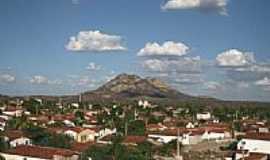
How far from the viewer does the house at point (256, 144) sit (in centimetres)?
3106

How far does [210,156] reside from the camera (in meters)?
30.7

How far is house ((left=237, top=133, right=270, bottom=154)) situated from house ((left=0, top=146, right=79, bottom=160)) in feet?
41.2

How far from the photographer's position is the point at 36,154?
2295 centimetres

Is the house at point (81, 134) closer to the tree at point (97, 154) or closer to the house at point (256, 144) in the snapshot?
the house at point (256, 144)

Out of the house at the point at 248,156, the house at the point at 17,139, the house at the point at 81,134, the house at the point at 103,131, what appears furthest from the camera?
the house at the point at 103,131

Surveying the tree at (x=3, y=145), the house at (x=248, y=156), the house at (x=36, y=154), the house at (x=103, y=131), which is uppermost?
the tree at (x=3, y=145)

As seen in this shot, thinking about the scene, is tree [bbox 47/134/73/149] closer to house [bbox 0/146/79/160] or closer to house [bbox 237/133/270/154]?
house [bbox 0/146/79/160]

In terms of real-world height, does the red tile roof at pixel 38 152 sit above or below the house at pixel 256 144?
above

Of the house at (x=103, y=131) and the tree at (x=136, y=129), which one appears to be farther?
the house at (x=103, y=131)

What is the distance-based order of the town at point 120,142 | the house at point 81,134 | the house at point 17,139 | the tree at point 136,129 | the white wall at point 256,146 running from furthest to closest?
the tree at point 136,129
the house at point 81,134
the white wall at point 256,146
the house at point 17,139
the town at point 120,142

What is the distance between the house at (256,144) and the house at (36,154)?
12.5 meters

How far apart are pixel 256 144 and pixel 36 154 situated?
15.1 meters

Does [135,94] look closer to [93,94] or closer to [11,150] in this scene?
[93,94]

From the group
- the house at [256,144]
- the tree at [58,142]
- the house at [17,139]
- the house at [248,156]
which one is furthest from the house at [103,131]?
the house at [248,156]
